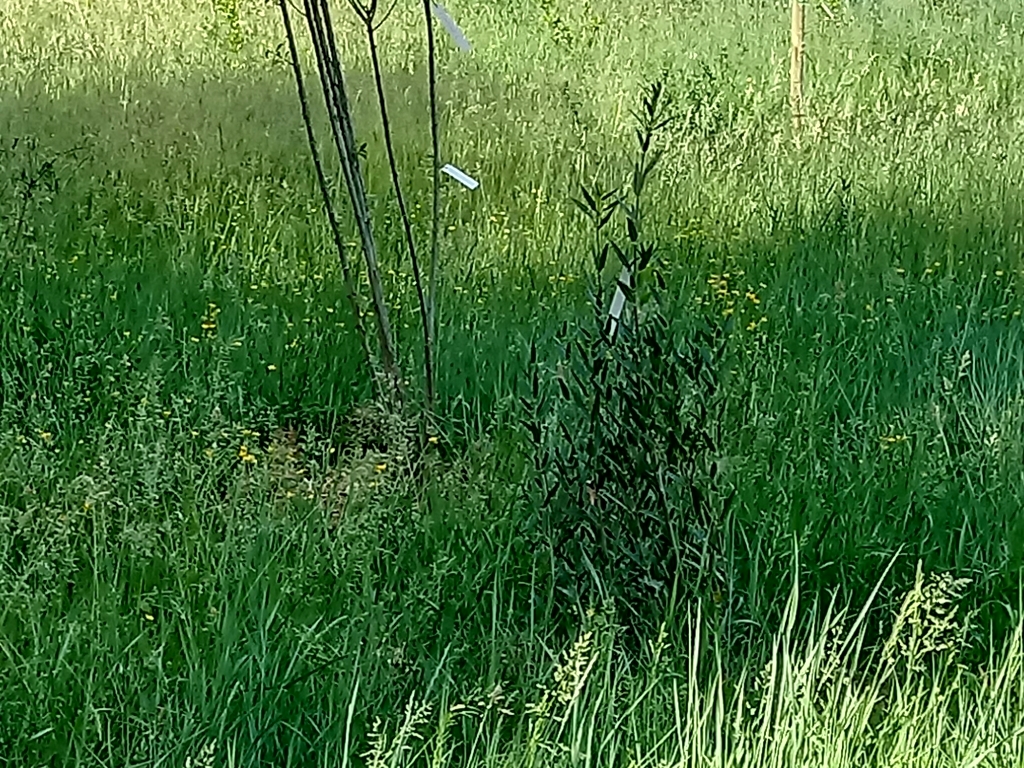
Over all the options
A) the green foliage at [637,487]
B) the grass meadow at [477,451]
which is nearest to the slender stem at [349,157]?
the grass meadow at [477,451]

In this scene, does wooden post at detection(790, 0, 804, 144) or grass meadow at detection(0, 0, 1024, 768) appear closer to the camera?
grass meadow at detection(0, 0, 1024, 768)

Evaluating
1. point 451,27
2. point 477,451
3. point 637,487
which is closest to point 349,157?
point 451,27

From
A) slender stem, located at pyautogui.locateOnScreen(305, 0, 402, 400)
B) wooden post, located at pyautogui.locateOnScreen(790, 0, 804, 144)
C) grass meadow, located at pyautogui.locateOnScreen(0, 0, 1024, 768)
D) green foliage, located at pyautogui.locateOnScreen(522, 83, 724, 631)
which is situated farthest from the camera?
wooden post, located at pyautogui.locateOnScreen(790, 0, 804, 144)

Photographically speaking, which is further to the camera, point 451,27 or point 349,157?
point 451,27

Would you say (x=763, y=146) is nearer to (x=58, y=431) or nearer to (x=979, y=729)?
(x=58, y=431)

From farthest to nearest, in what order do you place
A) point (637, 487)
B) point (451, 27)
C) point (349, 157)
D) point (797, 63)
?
point (797, 63) → point (451, 27) → point (349, 157) → point (637, 487)

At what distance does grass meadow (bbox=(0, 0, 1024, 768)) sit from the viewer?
6.89 feet

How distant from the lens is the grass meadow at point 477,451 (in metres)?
2.10

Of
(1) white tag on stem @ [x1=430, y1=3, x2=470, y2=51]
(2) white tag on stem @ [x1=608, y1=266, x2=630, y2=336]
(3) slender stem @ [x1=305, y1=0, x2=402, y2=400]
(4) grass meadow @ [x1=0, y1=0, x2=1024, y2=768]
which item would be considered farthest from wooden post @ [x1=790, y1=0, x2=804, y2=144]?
(2) white tag on stem @ [x1=608, y1=266, x2=630, y2=336]

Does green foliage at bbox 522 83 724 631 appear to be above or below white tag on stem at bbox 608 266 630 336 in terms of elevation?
below

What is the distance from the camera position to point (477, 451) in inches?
126

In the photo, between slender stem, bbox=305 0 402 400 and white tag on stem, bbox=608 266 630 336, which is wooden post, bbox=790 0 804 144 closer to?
slender stem, bbox=305 0 402 400

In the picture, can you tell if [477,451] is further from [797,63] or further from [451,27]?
[797,63]

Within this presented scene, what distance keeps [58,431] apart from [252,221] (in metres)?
1.88
